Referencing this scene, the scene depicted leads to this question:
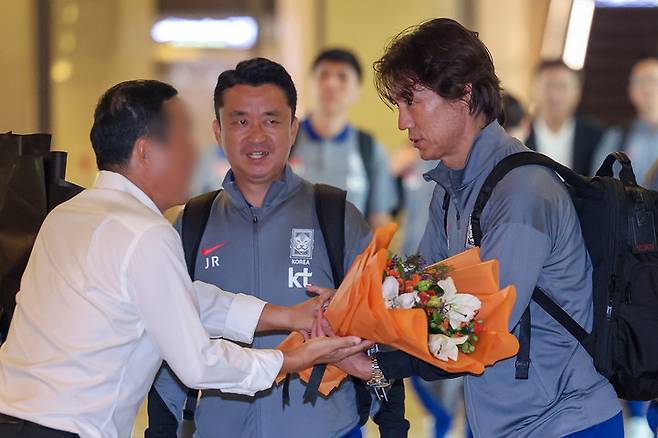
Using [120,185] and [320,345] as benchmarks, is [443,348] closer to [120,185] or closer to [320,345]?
[320,345]

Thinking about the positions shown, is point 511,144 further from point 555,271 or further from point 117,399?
point 117,399

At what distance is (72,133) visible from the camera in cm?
906

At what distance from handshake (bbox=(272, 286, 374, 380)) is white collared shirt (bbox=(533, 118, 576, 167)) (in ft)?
16.8

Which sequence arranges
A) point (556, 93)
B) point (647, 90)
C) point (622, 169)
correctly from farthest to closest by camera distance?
point (647, 90), point (556, 93), point (622, 169)

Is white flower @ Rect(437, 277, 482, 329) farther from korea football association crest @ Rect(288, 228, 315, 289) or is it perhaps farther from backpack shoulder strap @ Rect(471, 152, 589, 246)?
korea football association crest @ Rect(288, 228, 315, 289)

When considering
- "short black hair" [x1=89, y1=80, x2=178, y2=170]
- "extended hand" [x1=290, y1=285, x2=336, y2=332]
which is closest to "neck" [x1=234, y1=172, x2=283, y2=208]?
"extended hand" [x1=290, y1=285, x2=336, y2=332]

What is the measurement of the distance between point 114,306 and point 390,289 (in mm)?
756

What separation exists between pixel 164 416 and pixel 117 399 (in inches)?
39.6

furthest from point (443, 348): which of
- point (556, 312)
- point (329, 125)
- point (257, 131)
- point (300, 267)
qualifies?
point (329, 125)

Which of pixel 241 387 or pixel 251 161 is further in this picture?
pixel 251 161

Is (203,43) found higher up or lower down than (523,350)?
higher up

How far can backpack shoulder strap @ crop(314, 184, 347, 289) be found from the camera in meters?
3.85

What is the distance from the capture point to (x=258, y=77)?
13.1 feet

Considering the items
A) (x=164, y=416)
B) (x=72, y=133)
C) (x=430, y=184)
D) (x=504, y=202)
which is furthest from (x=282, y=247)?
(x=72, y=133)
